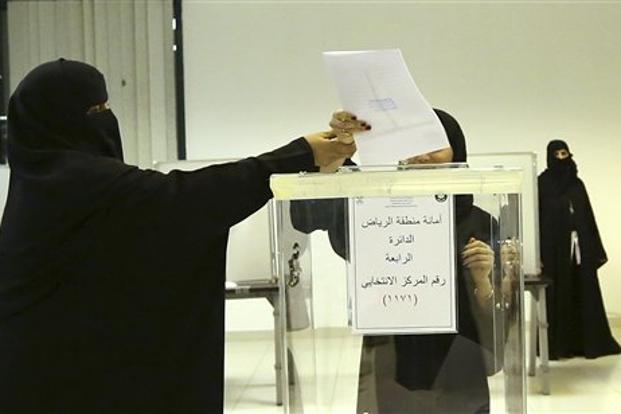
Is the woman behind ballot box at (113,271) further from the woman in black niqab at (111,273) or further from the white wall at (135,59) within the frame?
the white wall at (135,59)

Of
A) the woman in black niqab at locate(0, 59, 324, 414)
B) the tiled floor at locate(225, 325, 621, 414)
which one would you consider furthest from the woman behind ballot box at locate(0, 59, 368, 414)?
the tiled floor at locate(225, 325, 621, 414)

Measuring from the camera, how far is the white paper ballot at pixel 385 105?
48.2 inches

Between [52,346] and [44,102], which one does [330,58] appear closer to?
[44,102]

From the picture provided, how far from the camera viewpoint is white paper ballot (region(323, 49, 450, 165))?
1224 mm

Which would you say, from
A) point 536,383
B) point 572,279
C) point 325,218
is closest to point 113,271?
point 325,218

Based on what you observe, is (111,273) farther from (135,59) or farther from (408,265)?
(135,59)

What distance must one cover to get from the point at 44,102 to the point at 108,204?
247 millimetres

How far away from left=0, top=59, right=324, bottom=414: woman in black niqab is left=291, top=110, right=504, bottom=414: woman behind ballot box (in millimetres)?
259

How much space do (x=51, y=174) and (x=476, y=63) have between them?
4953mm

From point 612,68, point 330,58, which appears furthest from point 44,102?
point 612,68

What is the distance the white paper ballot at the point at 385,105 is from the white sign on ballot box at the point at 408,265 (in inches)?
6.7

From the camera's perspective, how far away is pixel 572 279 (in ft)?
15.4

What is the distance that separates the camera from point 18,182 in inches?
57.4

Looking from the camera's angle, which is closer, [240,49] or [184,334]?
[184,334]
